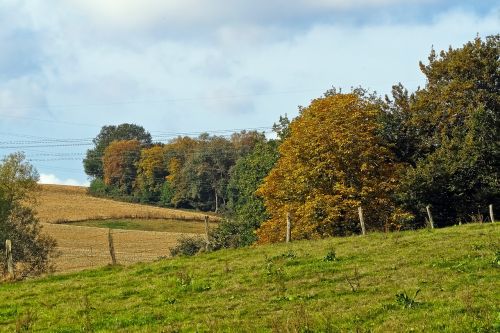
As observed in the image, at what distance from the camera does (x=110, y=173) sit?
161 meters

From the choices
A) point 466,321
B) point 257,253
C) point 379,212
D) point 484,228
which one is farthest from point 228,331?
point 379,212

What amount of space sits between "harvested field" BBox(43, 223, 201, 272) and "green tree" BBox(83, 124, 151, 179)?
233 feet

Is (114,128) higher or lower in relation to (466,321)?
higher

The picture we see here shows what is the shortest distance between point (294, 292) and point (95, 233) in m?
83.7

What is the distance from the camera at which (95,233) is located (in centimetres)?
9869

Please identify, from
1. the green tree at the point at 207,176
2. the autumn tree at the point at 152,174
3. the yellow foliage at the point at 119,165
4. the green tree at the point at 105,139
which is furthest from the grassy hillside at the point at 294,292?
the green tree at the point at 105,139

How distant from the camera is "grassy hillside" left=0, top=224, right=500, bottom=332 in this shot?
14.6m

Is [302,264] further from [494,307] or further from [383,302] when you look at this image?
[494,307]

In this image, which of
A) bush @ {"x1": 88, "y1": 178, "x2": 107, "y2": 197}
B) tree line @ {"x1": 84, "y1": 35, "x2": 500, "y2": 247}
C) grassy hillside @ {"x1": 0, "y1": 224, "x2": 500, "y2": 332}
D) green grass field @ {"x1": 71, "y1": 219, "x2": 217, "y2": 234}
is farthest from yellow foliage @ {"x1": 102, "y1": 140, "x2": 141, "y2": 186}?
grassy hillside @ {"x1": 0, "y1": 224, "x2": 500, "y2": 332}

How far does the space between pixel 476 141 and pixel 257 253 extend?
28.3m

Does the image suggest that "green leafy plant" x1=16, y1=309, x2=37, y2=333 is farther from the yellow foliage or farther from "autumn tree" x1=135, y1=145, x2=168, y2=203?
the yellow foliage

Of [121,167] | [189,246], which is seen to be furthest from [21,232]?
[121,167]

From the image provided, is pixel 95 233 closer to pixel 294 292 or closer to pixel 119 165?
pixel 119 165

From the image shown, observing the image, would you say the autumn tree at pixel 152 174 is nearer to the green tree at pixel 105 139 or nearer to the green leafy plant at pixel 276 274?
the green tree at pixel 105 139
